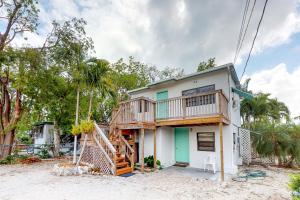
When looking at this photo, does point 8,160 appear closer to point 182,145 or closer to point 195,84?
point 182,145

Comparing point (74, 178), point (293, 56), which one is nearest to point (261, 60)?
point (293, 56)

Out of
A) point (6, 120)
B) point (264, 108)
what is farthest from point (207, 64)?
point (6, 120)

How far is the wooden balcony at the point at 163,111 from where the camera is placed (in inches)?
360

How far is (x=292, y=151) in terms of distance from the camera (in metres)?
10.3

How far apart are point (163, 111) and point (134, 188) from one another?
5.04m

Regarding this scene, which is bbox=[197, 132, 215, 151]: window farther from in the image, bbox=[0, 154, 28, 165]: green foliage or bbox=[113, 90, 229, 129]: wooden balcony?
bbox=[0, 154, 28, 165]: green foliage

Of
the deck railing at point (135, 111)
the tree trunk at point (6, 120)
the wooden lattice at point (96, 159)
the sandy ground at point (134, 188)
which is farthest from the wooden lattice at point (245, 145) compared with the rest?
the tree trunk at point (6, 120)

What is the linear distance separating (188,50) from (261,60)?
5.56 meters

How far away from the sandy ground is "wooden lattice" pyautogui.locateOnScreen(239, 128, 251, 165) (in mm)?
3344

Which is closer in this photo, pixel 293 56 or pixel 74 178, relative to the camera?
pixel 74 178

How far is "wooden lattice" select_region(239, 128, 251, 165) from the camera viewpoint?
37.4 feet

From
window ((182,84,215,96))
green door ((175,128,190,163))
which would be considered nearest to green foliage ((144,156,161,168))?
green door ((175,128,190,163))

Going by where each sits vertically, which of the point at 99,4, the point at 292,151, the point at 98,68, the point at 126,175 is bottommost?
the point at 126,175

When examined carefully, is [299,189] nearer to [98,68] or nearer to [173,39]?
[98,68]
